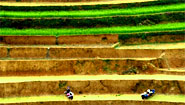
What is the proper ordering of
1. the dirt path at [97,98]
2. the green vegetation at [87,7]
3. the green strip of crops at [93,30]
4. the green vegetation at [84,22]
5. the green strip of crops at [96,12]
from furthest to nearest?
the green vegetation at [87,7] → the green strip of crops at [96,12] → the green vegetation at [84,22] → the green strip of crops at [93,30] → the dirt path at [97,98]

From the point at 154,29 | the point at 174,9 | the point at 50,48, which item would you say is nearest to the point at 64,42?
the point at 50,48

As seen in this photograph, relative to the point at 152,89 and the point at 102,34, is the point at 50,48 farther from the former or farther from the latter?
the point at 152,89

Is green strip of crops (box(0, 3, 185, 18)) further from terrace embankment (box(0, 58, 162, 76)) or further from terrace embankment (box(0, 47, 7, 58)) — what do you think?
terrace embankment (box(0, 58, 162, 76))

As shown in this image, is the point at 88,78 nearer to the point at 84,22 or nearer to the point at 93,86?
the point at 93,86

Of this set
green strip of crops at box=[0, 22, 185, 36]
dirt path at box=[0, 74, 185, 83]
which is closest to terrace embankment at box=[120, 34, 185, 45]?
green strip of crops at box=[0, 22, 185, 36]

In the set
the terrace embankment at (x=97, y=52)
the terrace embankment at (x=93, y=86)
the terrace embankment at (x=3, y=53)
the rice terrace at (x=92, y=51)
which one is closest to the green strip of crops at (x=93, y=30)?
the rice terrace at (x=92, y=51)

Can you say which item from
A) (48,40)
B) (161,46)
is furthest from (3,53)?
(161,46)

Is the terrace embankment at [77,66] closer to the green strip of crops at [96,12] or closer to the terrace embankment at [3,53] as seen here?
the terrace embankment at [3,53]
